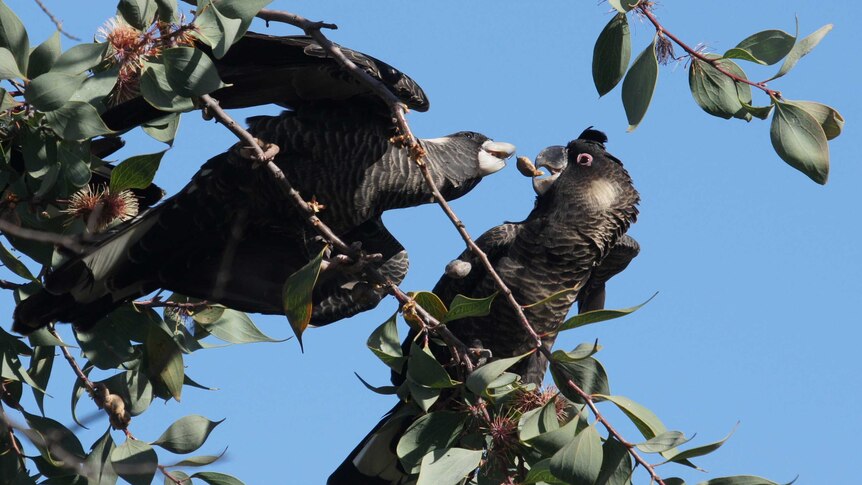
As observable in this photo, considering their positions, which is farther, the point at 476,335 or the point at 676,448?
the point at 476,335

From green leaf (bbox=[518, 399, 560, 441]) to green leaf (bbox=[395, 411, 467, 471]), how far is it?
323mm

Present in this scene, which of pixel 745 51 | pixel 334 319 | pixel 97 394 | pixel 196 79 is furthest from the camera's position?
pixel 334 319

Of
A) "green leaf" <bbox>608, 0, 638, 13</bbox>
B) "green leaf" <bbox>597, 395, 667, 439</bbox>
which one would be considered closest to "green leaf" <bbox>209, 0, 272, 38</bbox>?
"green leaf" <bbox>608, 0, 638, 13</bbox>

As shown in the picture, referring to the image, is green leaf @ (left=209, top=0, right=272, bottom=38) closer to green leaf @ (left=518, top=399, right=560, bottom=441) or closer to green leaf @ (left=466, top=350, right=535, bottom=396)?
green leaf @ (left=466, top=350, right=535, bottom=396)

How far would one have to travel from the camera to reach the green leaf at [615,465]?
12.6ft

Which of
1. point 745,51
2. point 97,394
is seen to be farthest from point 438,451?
point 745,51

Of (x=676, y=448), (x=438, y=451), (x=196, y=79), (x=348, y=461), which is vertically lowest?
(x=676, y=448)

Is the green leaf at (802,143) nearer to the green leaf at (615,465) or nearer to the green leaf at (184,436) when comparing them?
the green leaf at (615,465)

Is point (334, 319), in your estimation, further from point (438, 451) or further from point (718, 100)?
point (718, 100)

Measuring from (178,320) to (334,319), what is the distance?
113 centimetres

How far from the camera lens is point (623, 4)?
156 inches

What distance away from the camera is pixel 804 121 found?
4.02 m

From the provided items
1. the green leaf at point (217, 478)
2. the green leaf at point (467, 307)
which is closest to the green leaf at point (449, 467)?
the green leaf at point (467, 307)

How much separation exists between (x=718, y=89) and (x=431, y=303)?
148 centimetres
